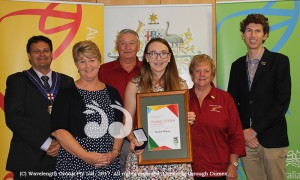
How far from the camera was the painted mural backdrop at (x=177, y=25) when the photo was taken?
4.85 metres

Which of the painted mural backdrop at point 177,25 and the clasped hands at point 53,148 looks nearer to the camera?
the clasped hands at point 53,148

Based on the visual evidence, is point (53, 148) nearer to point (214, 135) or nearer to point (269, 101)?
point (214, 135)

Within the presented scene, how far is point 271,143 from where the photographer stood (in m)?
3.75

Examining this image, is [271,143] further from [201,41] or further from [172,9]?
[172,9]

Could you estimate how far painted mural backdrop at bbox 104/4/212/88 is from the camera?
4.85m

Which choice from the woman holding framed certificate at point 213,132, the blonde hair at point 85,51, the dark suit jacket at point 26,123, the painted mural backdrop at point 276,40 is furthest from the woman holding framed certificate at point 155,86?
the painted mural backdrop at point 276,40

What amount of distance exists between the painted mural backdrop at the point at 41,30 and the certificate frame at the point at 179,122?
1.96m

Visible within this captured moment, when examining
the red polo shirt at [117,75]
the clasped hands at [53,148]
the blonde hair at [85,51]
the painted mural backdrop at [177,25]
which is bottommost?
the clasped hands at [53,148]

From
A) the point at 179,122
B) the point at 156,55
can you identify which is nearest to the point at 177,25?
the point at 156,55

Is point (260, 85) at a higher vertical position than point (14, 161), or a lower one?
higher

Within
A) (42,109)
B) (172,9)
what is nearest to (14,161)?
(42,109)

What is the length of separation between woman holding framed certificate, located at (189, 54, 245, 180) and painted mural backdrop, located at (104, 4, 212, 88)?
1.59 meters

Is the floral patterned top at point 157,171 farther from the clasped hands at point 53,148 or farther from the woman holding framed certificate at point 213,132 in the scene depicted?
A: the clasped hands at point 53,148

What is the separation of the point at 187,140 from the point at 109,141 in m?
0.62
